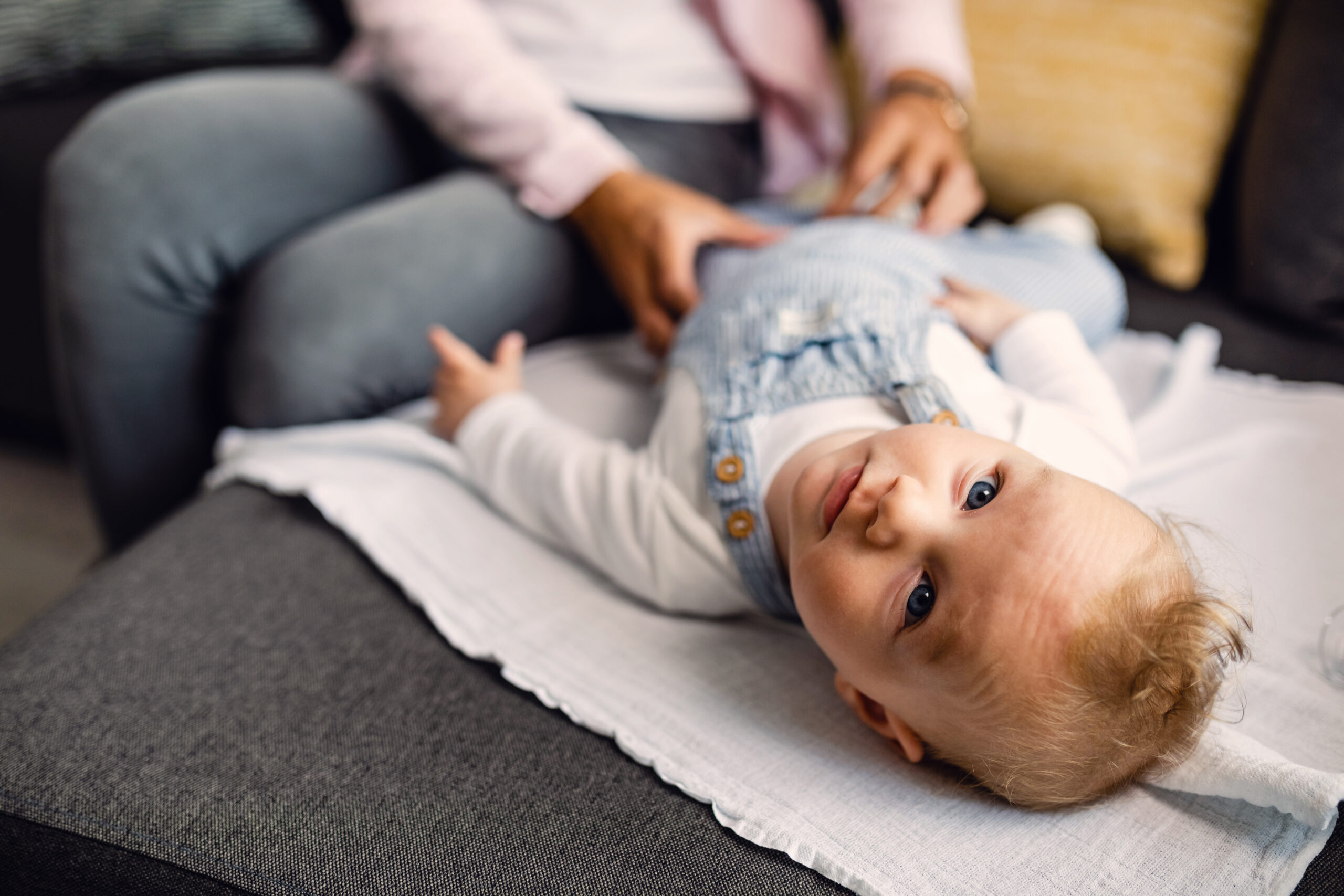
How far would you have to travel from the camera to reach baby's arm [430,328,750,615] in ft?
2.63

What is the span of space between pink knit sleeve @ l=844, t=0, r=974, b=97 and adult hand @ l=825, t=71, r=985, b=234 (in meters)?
0.07

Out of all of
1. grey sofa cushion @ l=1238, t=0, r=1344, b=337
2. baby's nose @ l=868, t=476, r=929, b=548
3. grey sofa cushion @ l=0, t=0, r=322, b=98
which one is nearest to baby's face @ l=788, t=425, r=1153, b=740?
baby's nose @ l=868, t=476, r=929, b=548

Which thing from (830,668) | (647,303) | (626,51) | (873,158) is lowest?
(830,668)

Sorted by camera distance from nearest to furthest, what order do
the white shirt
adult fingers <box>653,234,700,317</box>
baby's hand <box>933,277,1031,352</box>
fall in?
baby's hand <box>933,277,1031,352</box>, adult fingers <box>653,234,700,317</box>, the white shirt

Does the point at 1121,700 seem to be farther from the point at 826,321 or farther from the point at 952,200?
the point at 952,200

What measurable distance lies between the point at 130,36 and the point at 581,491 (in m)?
1.30

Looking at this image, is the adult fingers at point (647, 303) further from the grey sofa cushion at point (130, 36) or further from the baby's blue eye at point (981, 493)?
the grey sofa cushion at point (130, 36)

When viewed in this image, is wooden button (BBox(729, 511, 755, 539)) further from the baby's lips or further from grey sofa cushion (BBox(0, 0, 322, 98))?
grey sofa cushion (BBox(0, 0, 322, 98))

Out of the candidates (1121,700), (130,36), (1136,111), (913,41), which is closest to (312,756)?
(1121,700)

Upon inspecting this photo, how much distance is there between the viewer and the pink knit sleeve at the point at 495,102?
113 centimetres

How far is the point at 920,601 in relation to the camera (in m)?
0.64

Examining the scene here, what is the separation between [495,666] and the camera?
0.75 metres

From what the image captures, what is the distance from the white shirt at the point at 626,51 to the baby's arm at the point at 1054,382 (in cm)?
56

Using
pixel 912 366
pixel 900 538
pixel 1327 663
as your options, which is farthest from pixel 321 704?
pixel 1327 663
